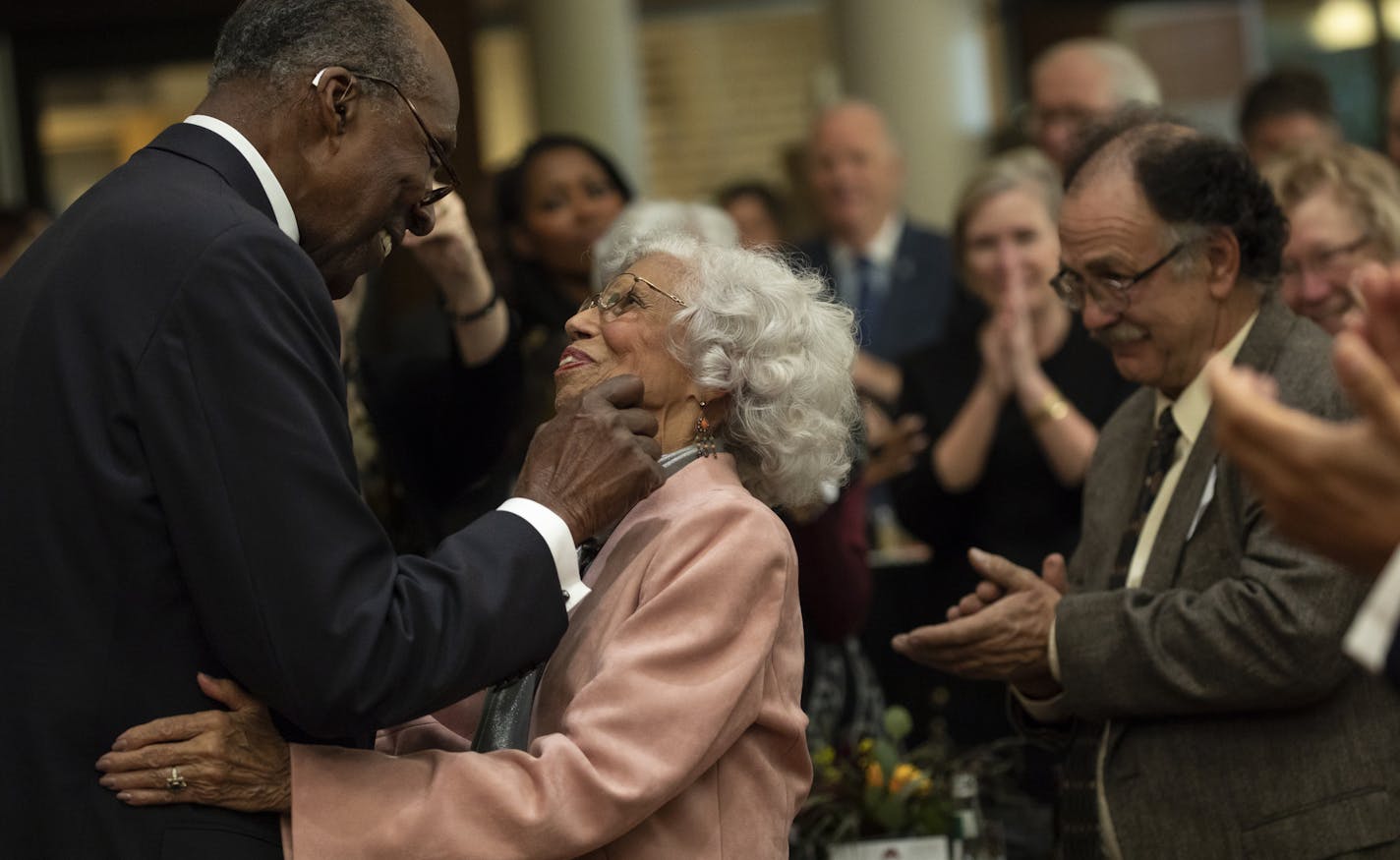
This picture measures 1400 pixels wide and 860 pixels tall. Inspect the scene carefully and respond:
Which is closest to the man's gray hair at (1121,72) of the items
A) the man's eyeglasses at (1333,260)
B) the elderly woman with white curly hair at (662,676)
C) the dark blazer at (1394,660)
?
the man's eyeglasses at (1333,260)

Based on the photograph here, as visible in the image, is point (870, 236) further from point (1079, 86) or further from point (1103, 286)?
point (1103, 286)

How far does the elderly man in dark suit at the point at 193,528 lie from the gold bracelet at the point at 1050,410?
2.29 meters

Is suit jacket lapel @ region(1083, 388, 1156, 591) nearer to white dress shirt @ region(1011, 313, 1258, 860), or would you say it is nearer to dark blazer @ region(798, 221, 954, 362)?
white dress shirt @ region(1011, 313, 1258, 860)

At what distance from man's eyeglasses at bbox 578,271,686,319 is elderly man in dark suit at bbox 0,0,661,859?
68cm

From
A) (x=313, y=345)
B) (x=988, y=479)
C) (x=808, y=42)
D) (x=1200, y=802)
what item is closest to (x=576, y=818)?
(x=313, y=345)

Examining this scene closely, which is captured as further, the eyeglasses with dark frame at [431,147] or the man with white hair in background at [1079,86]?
the man with white hair in background at [1079,86]

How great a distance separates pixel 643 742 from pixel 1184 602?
3.22 ft

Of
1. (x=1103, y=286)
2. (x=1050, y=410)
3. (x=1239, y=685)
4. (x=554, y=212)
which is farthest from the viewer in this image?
(x=554, y=212)

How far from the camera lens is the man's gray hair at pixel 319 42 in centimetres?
231

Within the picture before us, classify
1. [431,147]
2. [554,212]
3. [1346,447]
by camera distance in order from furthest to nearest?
[554,212]
[431,147]
[1346,447]

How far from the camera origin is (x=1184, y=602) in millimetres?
2842

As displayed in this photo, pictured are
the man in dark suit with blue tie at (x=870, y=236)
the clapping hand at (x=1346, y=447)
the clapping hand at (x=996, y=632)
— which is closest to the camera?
the clapping hand at (x=1346, y=447)

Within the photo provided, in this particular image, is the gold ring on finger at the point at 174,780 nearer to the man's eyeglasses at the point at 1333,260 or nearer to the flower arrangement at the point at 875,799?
the flower arrangement at the point at 875,799


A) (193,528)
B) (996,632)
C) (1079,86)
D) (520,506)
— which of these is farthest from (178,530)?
(1079,86)
